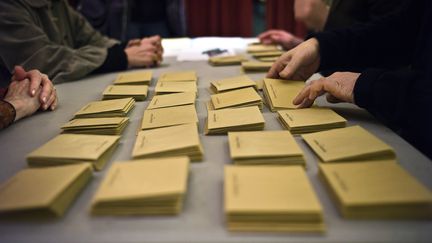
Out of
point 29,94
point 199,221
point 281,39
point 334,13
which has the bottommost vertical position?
point 199,221

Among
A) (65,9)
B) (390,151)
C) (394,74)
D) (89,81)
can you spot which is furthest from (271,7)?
(390,151)

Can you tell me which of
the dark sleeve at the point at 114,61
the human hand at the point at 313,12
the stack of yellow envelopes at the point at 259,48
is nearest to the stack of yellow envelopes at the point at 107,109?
the dark sleeve at the point at 114,61

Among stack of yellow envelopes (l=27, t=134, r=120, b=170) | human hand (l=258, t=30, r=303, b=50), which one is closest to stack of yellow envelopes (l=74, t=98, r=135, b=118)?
stack of yellow envelopes (l=27, t=134, r=120, b=170)

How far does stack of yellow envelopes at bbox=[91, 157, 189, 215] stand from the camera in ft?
1.74

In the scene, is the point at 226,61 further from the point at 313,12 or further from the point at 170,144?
the point at 170,144

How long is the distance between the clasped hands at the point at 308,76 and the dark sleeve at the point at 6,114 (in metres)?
0.72

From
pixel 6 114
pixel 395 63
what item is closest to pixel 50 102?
pixel 6 114

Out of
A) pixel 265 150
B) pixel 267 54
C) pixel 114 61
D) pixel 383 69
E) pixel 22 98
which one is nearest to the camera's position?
pixel 265 150

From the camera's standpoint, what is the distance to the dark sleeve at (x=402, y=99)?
0.80 m

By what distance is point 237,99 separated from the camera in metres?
1.00

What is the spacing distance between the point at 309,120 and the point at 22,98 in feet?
2.55

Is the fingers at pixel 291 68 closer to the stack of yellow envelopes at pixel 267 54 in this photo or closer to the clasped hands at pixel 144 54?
the stack of yellow envelopes at pixel 267 54

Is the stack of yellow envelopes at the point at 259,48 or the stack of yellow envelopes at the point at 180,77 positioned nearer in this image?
the stack of yellow envelopes at the point at 180,77

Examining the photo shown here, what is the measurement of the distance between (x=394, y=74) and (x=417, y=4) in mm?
402
